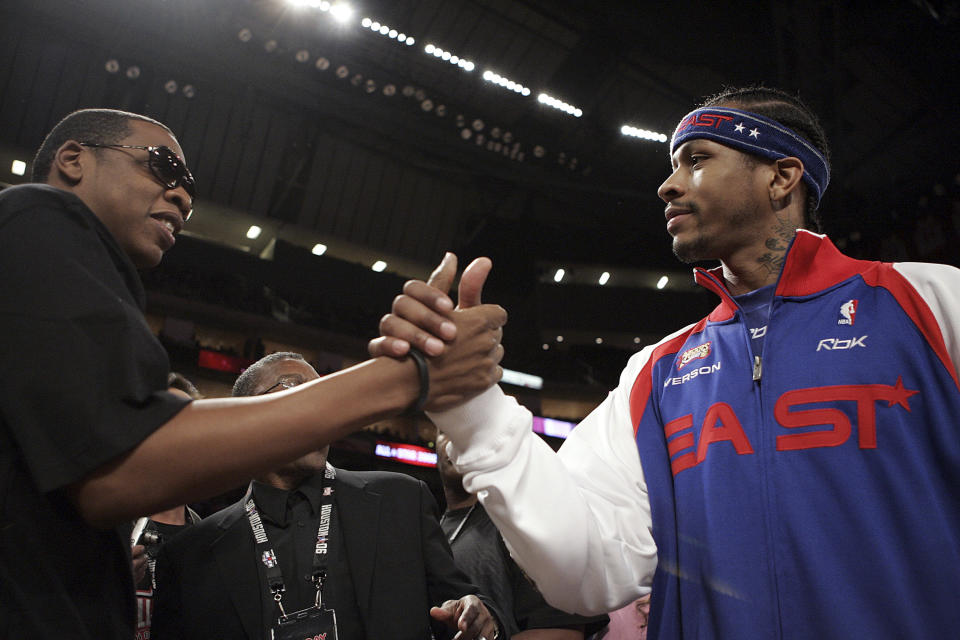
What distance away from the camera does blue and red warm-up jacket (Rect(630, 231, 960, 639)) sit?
1.37m

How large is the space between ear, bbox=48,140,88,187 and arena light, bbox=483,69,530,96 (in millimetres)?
12330

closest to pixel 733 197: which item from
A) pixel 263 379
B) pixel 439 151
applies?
pixel 263 379

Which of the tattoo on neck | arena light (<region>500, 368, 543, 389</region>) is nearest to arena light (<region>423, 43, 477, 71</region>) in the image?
arena light (<region>500, 368, 543, 389</region>)

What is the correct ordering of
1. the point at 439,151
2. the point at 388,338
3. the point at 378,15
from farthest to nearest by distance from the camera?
the point at 439,151 < the point at 378,15 < the point at 388,338

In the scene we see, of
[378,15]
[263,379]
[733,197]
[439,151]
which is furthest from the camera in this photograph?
[439,151]

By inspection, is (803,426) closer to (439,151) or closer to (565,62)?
(565,62)

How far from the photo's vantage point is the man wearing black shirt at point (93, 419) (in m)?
1.21

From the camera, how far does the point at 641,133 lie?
46.8 feet

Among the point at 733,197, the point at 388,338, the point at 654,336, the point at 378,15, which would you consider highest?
the point at 378,15

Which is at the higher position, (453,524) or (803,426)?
(803,426)

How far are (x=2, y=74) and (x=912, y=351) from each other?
15779 millimetres

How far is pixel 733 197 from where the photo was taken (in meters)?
1.98

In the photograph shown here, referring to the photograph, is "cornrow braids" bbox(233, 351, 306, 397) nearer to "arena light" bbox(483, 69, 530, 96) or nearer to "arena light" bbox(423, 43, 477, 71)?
"arena light" bbox(423, 43, 477, 71)

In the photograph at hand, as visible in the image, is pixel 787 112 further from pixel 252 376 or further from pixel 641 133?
pixel 641 133
